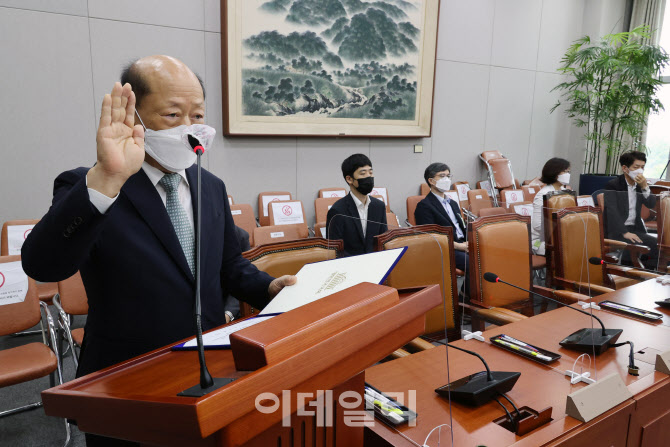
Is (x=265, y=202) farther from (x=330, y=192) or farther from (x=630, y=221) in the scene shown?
(x=630, y=221)

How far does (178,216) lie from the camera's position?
1116mm

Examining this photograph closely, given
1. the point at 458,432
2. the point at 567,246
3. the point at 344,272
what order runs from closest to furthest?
1. the point at 344,272
2. the point at 458,432
3. the point at 567,246

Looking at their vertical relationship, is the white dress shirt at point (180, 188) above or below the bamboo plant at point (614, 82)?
below

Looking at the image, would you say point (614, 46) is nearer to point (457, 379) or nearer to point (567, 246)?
point (567, 246)

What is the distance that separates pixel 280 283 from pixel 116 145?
1.57 feet

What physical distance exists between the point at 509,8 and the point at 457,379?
6.93 metres

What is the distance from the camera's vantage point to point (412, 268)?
5.98ft

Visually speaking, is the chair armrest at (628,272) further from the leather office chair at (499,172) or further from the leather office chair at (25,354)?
the leather office chair at (499,172)

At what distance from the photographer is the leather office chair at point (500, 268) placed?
2.42m

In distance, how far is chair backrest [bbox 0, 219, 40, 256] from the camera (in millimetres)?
3170

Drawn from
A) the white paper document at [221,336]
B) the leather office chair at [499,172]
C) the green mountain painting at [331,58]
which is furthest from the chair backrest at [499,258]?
the leather office chair at [499,172]

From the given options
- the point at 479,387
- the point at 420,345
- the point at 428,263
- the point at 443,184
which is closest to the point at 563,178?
the point at 443,184

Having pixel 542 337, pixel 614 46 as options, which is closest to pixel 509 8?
pixel 614 46

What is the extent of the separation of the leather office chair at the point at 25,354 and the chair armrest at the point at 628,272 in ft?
10.3
